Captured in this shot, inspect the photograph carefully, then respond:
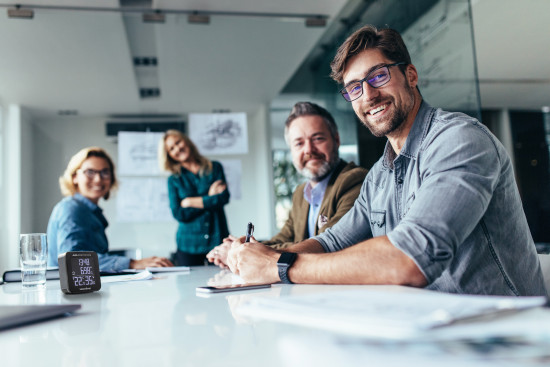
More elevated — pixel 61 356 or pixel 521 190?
pixel 521 190

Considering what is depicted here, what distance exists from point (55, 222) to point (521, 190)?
2553mm

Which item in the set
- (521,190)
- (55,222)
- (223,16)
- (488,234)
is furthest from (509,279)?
(223,16)

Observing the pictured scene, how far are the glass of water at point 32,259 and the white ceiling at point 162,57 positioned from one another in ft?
8.49

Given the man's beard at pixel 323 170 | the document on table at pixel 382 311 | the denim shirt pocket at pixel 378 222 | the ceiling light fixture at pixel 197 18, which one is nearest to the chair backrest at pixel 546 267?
the denim shirt pocket at pixel 378 222

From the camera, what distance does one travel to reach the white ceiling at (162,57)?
375cm

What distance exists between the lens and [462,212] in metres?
1.02

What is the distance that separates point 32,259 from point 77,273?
336mm

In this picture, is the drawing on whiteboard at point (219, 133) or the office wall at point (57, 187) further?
the drawing on whiteboard at point (219, 133)

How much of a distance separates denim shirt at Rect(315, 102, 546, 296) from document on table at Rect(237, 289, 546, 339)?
36 centimetres

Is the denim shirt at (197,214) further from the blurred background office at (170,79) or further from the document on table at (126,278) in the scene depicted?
the document on table at (126,278)

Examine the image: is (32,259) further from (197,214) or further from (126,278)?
(197,214)

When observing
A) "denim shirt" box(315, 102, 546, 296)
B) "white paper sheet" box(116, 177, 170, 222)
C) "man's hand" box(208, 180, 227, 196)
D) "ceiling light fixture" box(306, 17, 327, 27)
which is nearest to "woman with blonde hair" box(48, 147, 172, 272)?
"man's hand" box(208, 180, 227, 196)

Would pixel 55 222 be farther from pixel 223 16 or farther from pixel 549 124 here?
pixel 549 124

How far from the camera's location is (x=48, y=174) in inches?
158
